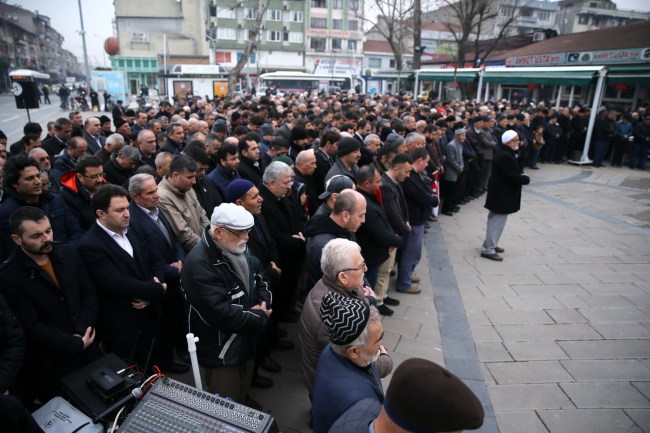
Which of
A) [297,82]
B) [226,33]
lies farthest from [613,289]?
[226,33]

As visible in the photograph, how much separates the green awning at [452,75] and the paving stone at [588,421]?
18.8m

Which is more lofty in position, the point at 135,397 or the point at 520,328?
the point at 135,397

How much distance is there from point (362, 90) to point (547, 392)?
126ft

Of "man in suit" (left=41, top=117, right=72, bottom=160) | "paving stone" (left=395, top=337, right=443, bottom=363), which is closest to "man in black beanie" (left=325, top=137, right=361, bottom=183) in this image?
"paving stone" (left=395, top=337, right=443, bottom=363)

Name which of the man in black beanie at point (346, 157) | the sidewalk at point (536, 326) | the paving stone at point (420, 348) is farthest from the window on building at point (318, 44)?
the paving stone at point (420, 348)

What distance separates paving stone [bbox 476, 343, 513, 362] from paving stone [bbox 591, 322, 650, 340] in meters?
1.33

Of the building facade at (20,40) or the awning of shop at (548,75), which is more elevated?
the building facade at (20,40)

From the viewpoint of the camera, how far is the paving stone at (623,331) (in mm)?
4719

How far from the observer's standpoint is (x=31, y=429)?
5.85 feet

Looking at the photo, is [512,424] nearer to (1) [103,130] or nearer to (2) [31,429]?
(2) [31,429]

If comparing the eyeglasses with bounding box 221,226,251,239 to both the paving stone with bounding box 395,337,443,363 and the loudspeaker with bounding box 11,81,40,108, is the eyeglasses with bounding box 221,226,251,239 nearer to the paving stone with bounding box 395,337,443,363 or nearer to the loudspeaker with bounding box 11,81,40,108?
the paving stone with bounding box 395,337,443,363

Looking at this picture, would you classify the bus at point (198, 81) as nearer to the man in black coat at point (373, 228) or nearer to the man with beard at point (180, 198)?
the man with beard at point (180, 198)

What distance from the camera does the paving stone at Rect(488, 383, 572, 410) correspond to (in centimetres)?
363

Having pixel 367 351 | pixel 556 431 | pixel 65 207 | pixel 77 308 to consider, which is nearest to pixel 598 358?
pixel 556 431
